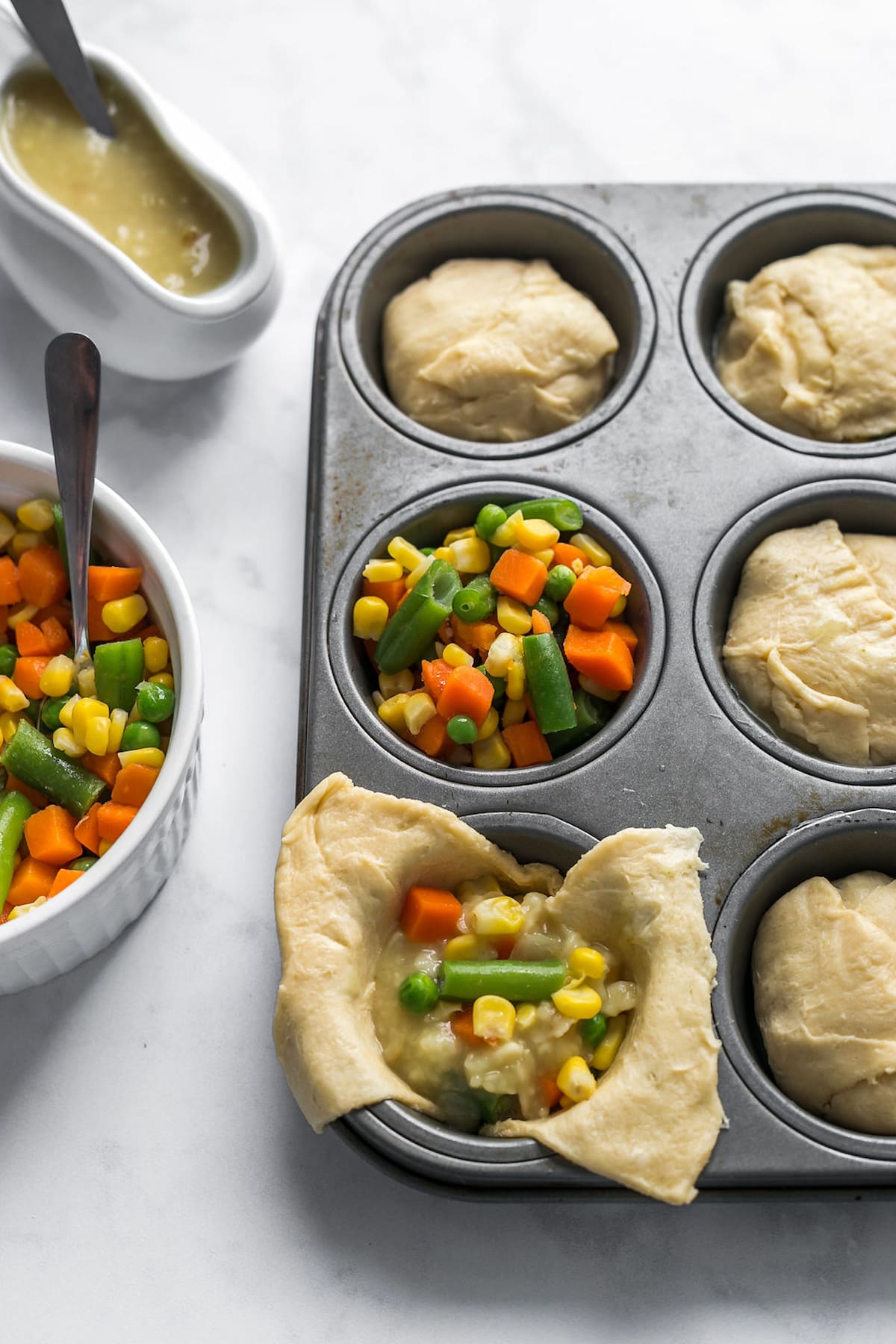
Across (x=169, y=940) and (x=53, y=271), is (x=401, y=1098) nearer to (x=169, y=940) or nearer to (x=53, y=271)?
(x=169, y=940)

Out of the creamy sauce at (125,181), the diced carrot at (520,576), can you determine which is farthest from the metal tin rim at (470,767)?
the creamy sauce at (125,181)

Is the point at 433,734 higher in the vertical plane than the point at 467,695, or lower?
lower

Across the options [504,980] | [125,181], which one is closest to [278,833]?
[504,980]

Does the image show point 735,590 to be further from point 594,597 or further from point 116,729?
point 116,729

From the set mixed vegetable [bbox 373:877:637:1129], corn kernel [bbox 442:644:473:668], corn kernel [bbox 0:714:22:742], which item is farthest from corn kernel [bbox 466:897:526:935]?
corn kernel [bbox 0:714:22:742]

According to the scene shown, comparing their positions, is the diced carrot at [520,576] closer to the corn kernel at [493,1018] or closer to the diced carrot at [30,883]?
the corn kernel at [493,1018]

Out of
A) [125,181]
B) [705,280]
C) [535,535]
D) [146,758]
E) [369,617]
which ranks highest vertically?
[125,181]

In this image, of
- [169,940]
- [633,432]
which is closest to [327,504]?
[633,432]
